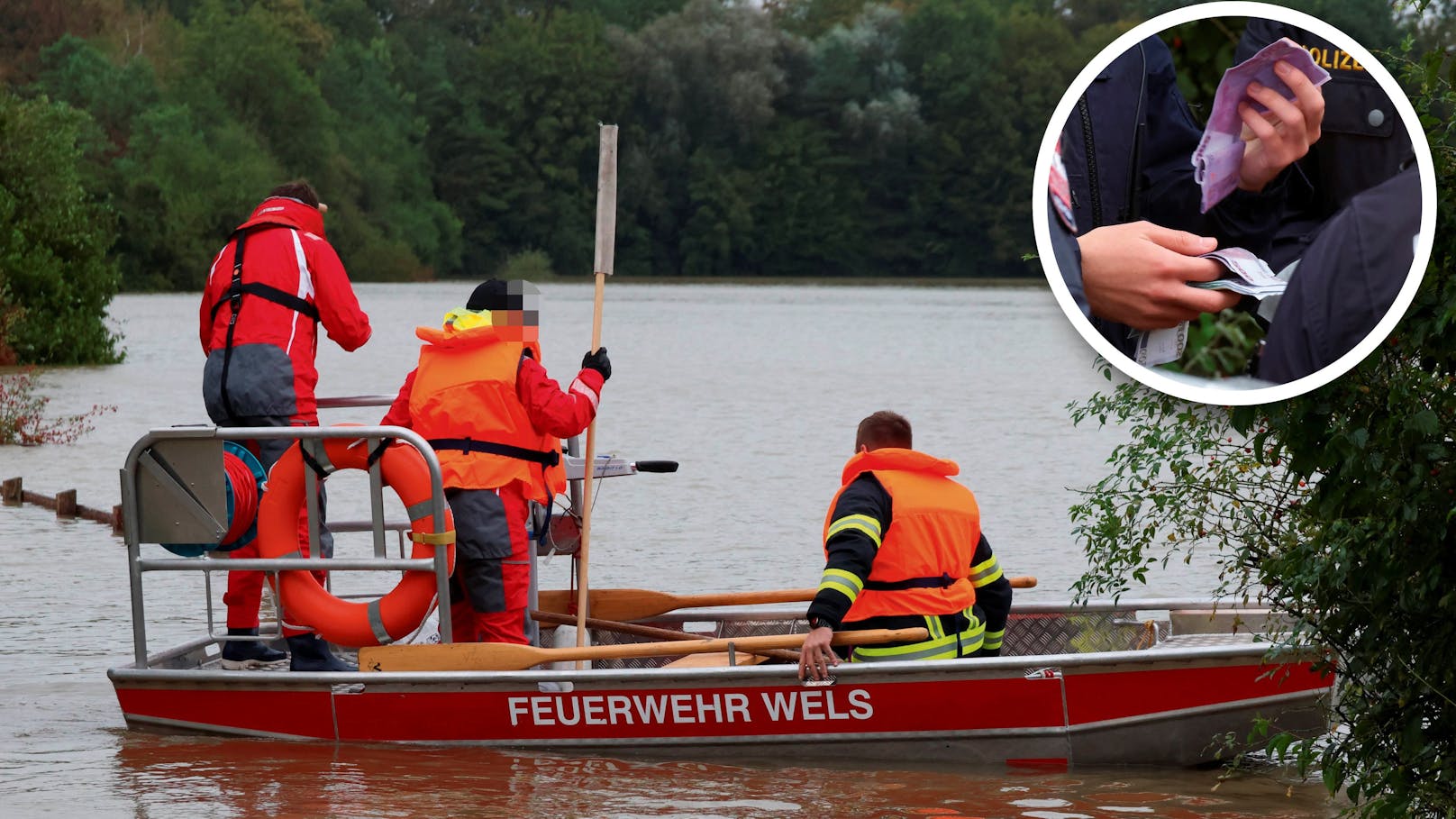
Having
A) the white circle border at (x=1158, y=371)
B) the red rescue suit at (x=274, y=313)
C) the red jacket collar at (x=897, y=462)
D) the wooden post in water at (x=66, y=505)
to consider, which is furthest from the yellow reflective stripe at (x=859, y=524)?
the wooden post in water at (x=66, y=505)

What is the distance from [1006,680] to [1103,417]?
112cm

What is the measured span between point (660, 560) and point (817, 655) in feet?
26.4

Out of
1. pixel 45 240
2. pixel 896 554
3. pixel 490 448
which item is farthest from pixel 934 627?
pixel 45 240

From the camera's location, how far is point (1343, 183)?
109 centimetres

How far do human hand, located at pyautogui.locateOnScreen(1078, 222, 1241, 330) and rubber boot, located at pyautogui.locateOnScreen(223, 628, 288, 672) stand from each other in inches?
296

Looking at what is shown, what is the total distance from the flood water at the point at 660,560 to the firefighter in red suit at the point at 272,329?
29.0 inches

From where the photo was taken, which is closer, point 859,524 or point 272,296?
point 859,524

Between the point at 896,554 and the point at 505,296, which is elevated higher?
the point at 505,296

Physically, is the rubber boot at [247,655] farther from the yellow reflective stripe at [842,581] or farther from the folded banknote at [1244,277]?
the folded banknote at [1244,277]

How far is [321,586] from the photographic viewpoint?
7.73 m

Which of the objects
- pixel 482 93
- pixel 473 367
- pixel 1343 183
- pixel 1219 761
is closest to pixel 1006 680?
pixel 1219 761

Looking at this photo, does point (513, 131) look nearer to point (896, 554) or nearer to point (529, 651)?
point (529, 651)

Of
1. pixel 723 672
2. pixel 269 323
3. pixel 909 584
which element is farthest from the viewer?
pixel 269 323

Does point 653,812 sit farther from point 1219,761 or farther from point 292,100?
point 292,100
